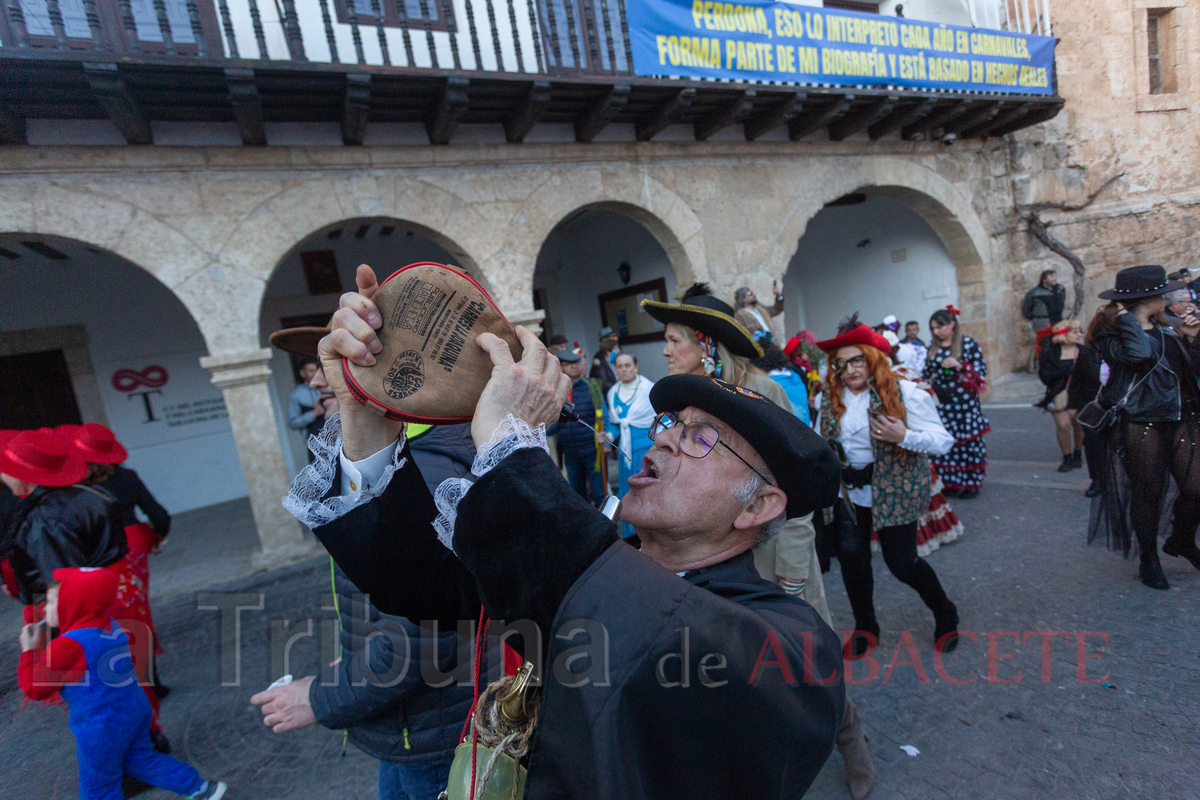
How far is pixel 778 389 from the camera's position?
268cm

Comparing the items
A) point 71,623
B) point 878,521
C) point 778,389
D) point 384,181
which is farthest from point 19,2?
point 878,521

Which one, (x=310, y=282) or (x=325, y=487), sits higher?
(x=310, y=282)

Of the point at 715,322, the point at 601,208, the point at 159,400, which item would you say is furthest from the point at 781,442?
the point at 159,400

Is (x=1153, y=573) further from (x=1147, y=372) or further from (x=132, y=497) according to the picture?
(x=132, y=497)

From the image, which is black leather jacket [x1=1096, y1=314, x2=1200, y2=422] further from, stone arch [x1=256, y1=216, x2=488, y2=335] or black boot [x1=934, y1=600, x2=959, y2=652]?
stone arch [x1=256, y1=216, x2=488, y2=335]

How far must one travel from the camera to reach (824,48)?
7.00m

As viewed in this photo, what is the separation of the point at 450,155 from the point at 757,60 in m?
3.73

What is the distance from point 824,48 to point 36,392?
1135 cm

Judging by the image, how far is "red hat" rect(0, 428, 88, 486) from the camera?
2.86 meters

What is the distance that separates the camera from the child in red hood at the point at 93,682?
2.39 meters

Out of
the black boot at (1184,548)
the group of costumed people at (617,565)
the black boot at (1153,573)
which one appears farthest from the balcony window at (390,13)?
the black boot at (1184,548)

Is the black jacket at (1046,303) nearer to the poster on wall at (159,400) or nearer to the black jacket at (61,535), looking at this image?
the black jacket at (61,535)

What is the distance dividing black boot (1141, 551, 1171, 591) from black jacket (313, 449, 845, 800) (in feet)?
13.0

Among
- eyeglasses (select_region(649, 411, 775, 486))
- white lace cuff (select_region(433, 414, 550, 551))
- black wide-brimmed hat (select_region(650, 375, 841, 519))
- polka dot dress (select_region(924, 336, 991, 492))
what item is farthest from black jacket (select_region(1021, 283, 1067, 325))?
white lace cuff (select_region(433, 414, 550, 551))
